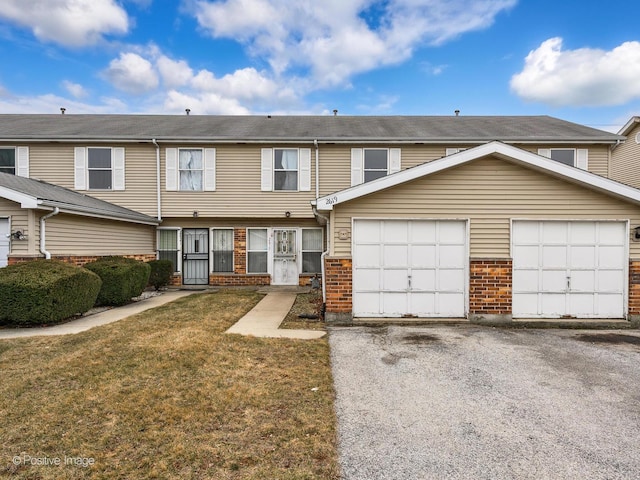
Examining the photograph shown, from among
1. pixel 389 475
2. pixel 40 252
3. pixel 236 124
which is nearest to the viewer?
pixel 389 475

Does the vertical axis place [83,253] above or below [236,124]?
below

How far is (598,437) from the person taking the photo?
3.04 metres

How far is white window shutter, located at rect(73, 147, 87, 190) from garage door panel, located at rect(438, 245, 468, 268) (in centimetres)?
1201

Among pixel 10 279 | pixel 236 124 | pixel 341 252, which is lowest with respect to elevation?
pixel 10 279

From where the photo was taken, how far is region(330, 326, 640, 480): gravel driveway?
266 centimetres

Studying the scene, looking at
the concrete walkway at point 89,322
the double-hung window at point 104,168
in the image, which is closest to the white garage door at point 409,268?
the concrete walkway at point 89,322

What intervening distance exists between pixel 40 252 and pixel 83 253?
119cm

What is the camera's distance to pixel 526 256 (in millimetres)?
7301

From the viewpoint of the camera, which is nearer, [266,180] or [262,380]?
[262,380]

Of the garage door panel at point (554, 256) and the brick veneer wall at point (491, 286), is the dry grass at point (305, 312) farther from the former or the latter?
the garage door panel at point (554, 256)

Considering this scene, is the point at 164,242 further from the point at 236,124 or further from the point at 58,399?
the point at 58,399

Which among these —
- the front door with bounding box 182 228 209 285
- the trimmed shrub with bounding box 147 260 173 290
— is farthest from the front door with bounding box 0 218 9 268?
the front door with bounding box 182 228 209 285

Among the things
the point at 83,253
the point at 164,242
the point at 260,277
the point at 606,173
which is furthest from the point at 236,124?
the point at 606,173

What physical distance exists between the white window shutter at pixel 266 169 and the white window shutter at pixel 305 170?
1065 mm
